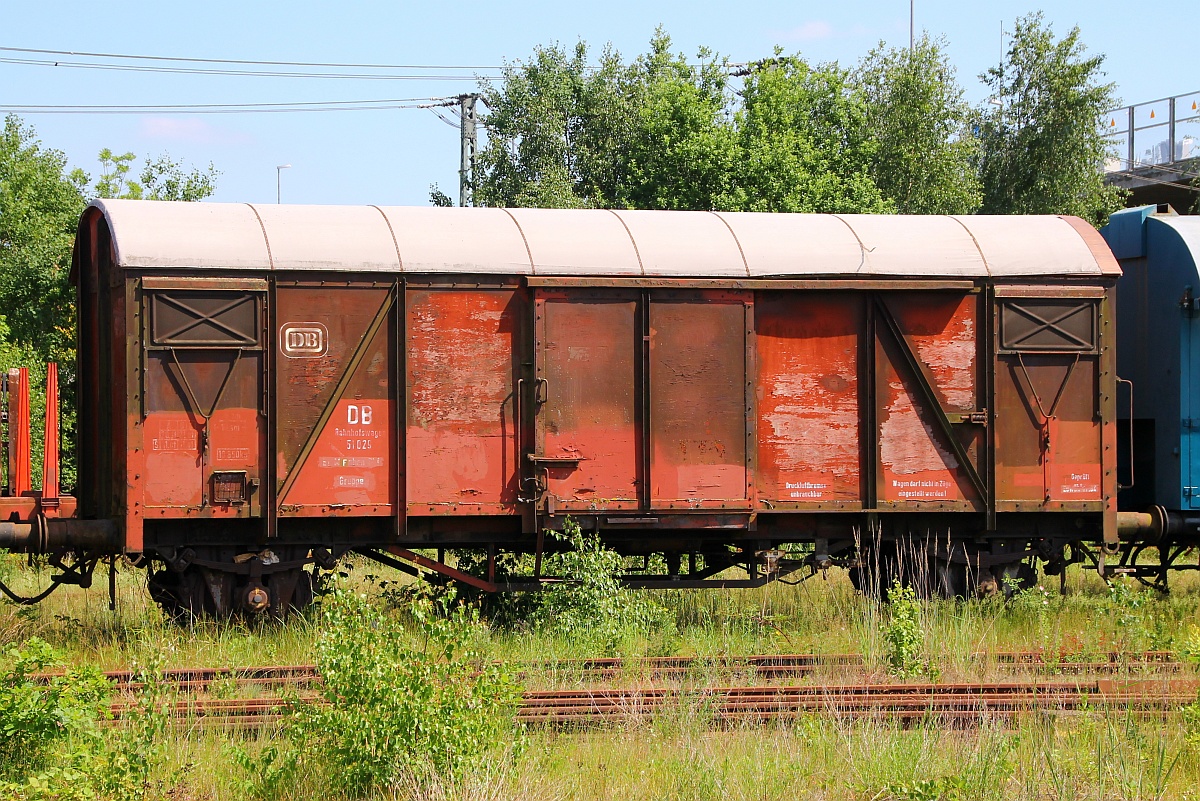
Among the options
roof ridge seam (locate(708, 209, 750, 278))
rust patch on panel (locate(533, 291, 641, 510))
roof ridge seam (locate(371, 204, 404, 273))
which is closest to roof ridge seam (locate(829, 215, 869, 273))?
roof ridge seam (locate(708, 209, 750, 278))

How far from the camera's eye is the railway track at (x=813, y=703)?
279 inches

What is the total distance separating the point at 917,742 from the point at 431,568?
4831 millimetres

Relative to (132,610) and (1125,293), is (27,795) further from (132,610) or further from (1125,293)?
(1125,293)

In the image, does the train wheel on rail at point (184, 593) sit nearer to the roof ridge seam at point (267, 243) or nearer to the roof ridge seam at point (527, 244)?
the roof ridge seam at point (267, 243)

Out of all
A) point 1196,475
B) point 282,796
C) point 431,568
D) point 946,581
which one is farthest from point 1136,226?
point 282,796

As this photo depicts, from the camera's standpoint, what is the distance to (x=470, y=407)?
9.50 metres

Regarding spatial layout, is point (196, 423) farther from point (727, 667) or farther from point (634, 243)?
point (727, 667)

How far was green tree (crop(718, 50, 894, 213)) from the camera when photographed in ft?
82.3

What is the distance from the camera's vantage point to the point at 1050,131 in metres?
26.4

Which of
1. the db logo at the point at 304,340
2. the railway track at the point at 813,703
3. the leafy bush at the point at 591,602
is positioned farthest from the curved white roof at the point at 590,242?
the railway track at the point at 813,703

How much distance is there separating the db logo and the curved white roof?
1.64ft

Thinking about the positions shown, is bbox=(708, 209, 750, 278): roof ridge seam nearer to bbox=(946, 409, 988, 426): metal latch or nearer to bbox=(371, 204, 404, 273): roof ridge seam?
bbox=(946, 409, 988, 426): metal latch

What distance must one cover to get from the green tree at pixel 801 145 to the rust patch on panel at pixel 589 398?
15.9m

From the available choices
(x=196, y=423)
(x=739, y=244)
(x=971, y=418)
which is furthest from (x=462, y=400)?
(x=971, y=418)
